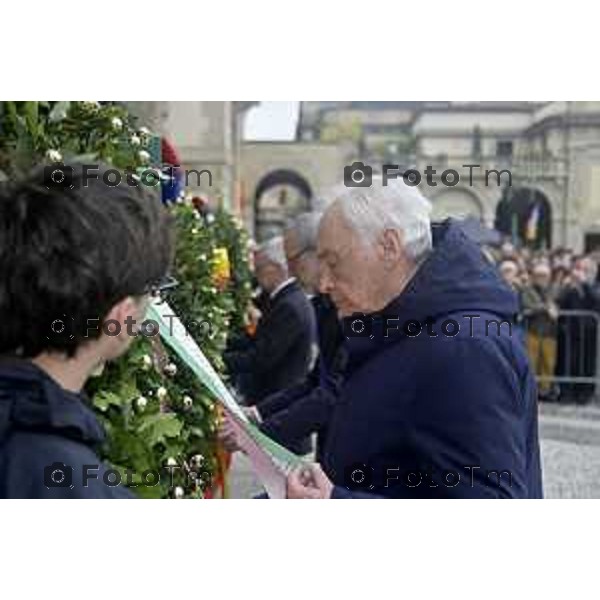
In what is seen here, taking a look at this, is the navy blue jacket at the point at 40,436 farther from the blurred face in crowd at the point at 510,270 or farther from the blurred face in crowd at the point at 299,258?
the blurred face in crowd at the point at 510,270

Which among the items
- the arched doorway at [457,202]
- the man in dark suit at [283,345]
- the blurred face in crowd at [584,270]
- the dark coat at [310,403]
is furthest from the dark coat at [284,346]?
the blurred face in crowd at [584,270]

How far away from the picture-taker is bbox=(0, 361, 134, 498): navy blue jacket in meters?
1.26

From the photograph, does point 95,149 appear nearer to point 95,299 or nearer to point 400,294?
point 400,294

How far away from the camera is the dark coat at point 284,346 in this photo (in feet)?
15.3

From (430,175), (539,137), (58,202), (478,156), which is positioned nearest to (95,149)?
(58,202)

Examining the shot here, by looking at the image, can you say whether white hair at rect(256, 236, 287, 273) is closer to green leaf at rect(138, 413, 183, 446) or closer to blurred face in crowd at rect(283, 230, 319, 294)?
blurred face in crowd at rect(283, 230, 319, 294)

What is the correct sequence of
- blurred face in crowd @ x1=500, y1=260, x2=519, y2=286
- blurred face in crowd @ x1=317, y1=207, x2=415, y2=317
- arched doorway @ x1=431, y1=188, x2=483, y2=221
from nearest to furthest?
blurred face in crowd @ x1=317, y1=207, x2=415, y2=317 < arched doorway @ x1=431, y1=188, x2=483, y2=221 < blurred face in crowd @ x1=500, y1=260, x2=519, y2=286

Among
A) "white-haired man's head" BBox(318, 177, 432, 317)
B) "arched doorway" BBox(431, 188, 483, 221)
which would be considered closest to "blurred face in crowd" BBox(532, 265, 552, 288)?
"arched doorway" BBox(431, 188, 483, 221)

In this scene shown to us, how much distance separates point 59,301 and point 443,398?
2.83 ft

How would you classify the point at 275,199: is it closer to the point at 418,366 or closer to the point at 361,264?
the point at 361,264

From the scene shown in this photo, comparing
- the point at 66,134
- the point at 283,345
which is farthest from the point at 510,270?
the point at 66,134

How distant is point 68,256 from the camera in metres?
1.29

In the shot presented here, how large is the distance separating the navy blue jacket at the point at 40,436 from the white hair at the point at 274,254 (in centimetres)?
392

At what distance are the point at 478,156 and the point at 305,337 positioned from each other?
165 cm
